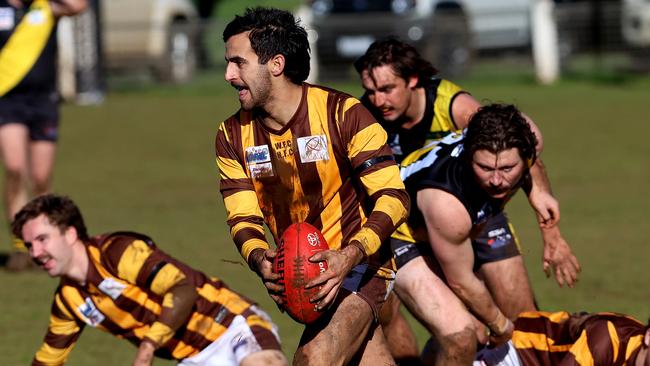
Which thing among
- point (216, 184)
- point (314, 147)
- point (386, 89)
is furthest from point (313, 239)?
point (216, 184)

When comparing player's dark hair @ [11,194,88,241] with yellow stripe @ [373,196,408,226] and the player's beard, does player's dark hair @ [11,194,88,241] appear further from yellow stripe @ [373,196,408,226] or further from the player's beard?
yellow stripe @ [373,196,408,226]

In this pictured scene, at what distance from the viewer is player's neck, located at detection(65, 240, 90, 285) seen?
5988 millimetres

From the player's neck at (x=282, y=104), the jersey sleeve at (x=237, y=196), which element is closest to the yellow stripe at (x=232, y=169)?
the jersey sleeve at (x=237, y=196)

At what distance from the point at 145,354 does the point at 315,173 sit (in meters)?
1.22

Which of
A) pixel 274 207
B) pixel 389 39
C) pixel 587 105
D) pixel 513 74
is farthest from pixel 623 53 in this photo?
pixel 274 207

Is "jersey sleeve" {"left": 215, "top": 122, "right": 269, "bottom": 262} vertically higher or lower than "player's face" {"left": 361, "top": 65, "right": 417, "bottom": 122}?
lower

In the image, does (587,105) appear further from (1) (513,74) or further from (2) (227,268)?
(2) (227,268)

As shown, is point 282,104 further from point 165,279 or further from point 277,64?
point 165,279

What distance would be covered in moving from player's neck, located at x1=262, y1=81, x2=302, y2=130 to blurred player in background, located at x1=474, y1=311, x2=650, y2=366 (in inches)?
70.3

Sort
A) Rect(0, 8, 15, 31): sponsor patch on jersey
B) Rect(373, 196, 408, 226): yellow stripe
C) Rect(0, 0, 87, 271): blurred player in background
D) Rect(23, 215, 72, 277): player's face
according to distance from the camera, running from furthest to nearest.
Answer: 1. Rect(0, 8, 15, 31): sponsor patch on jersey
2. Rect(0, 0, 87, 271): blurred player in background
3. Rect(23, 215, 72, 277): player's face
4. Rect(373, 196, 408, 226): yellow stripe

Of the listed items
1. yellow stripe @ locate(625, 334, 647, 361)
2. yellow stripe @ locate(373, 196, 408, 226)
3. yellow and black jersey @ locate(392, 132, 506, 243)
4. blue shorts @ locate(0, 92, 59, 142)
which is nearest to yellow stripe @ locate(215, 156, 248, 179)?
yellow stripe @ locate(373, 196, 408, 226)

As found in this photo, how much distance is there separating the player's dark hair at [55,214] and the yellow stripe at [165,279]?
0.53 meters

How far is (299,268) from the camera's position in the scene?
15.4 ft

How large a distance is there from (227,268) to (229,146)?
15.3 feet
